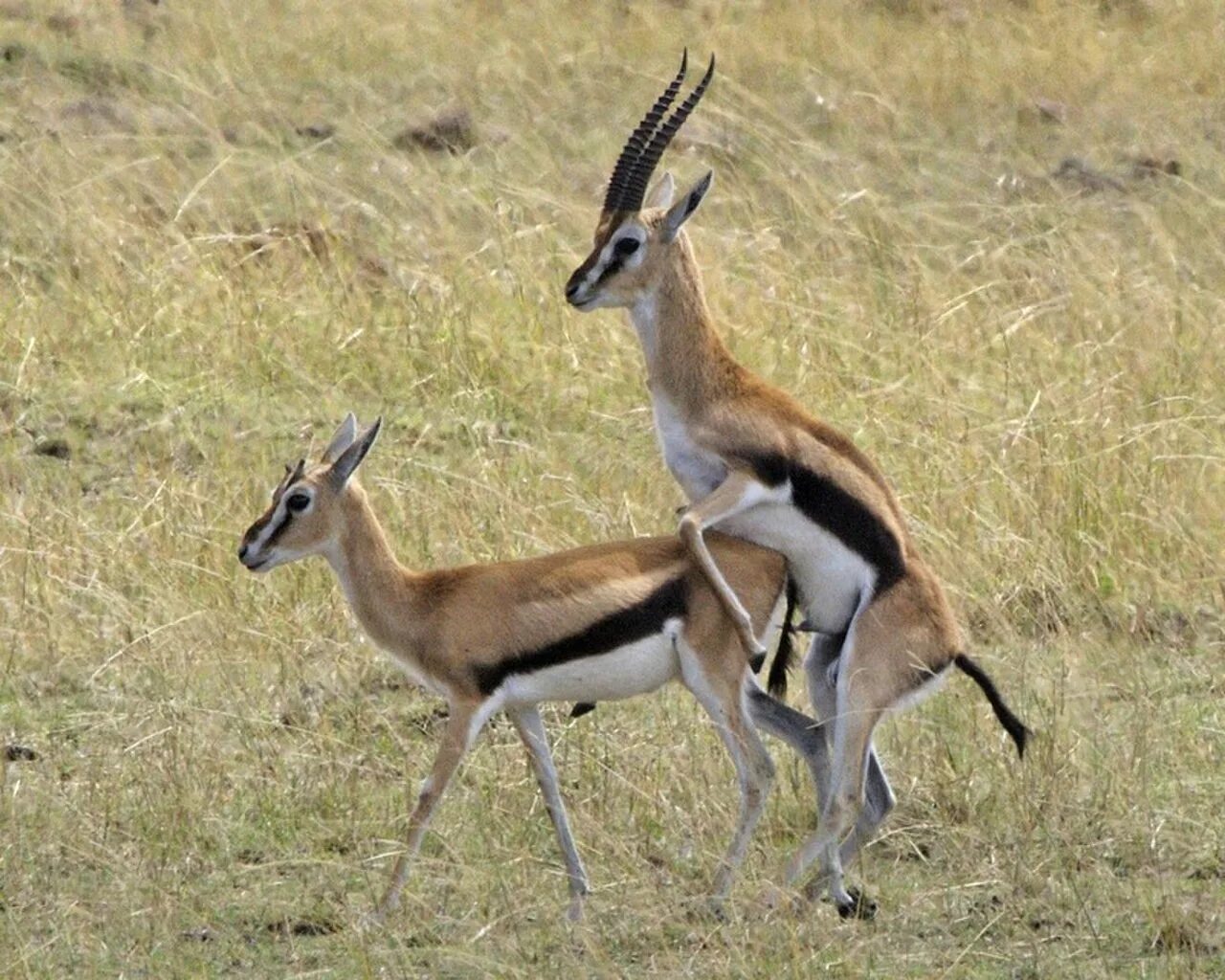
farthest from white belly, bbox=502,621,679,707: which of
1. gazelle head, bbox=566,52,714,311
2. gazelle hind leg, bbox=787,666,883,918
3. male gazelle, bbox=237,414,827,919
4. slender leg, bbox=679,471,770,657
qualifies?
gazelle head, bbox=566,52,714,311

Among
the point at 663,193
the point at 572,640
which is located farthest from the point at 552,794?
the point at 663,193

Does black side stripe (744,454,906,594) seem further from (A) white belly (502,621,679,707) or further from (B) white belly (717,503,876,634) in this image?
(A) white belly (502,621,679,707)

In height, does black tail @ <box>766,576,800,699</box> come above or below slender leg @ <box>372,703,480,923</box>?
below

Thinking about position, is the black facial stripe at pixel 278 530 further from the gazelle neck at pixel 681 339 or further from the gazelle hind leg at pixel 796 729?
the gazelle hind leg at pixel 796 729

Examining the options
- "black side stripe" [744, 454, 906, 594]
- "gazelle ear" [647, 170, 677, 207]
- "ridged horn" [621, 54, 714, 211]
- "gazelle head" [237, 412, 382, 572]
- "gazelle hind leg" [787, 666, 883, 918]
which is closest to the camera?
"gazelle hind leg" [787, 666, 883, 918]

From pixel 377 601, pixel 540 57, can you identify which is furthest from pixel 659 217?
pixel 540 57

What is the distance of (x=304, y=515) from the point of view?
5.57 meters

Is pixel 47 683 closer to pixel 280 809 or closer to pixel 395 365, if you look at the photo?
pixel 280 809

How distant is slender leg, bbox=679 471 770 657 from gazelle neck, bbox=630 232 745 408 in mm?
304

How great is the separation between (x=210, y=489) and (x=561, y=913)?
307cm

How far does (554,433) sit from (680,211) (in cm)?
262

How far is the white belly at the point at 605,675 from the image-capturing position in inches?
207

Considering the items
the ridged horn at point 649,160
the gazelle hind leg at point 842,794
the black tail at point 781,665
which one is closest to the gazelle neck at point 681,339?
the ridged horn at point 649,160

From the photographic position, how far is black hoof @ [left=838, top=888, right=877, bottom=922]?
17.3 ft
